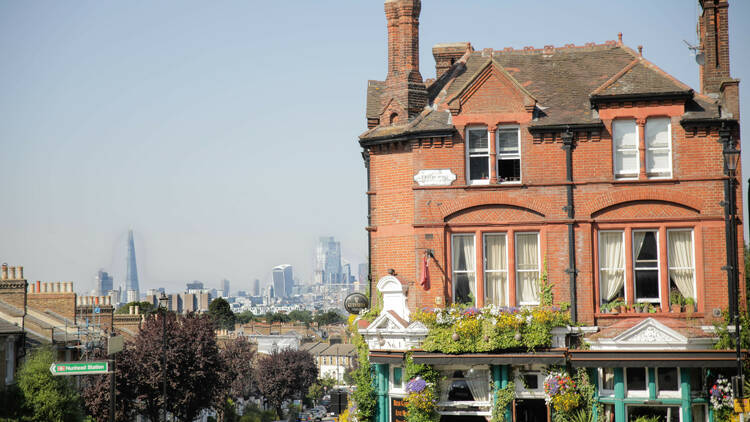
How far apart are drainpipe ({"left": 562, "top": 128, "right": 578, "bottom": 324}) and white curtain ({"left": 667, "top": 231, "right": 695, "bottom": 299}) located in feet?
9.07

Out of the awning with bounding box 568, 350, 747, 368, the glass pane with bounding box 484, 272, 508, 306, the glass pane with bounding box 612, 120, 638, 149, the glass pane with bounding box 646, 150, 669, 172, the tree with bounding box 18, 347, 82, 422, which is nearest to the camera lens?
the awning with bounding box 568, 350, 747, 368

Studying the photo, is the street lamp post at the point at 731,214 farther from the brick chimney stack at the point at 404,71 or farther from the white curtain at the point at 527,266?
the brick chimney stack at the point at 404,71

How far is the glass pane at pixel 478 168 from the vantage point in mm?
26953

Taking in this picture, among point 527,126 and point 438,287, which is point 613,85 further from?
point 438,287

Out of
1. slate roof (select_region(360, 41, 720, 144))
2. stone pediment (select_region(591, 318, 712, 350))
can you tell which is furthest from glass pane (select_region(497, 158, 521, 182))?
stone pediment (select_region(591, 318, 712, 350))

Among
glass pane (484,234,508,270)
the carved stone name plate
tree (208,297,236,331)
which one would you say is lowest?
tree (208,297,236,331)

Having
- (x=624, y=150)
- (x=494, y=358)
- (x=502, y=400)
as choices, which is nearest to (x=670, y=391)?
(x=502, y=400)

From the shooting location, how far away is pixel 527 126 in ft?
87.1

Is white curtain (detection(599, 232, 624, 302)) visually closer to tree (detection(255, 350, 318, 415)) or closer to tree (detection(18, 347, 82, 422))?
tree (detection(18, 347, 82, 422))

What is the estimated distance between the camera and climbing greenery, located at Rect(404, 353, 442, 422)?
25453 mm

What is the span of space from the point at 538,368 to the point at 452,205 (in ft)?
17.3

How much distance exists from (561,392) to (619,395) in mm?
1580

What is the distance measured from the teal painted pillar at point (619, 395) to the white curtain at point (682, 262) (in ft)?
10.2

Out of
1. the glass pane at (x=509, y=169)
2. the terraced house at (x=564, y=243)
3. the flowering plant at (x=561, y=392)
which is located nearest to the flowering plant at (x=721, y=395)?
the terraced house at (x=564, y=243)
